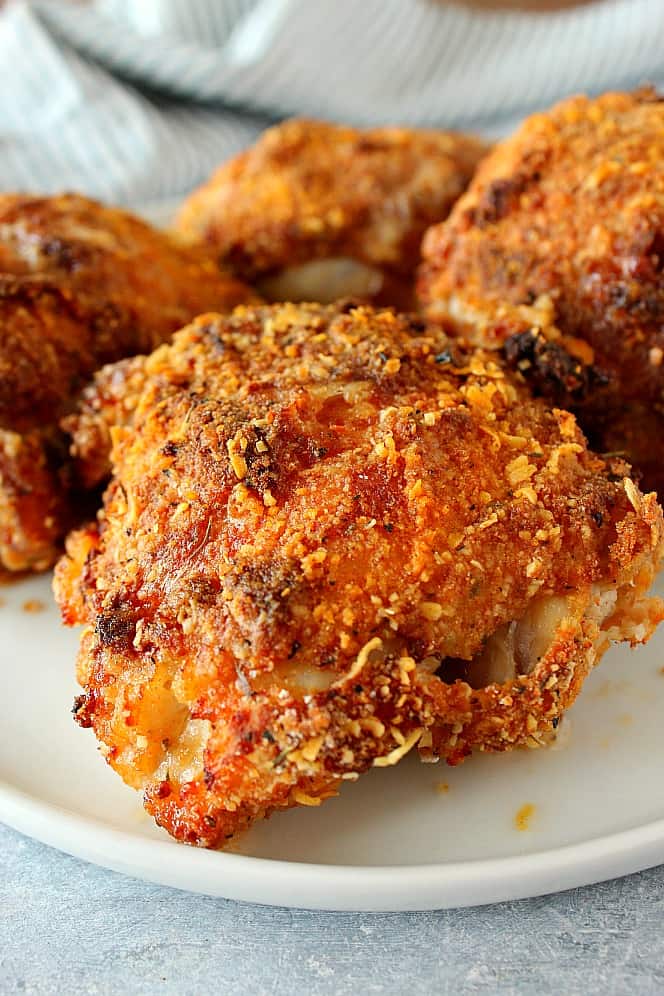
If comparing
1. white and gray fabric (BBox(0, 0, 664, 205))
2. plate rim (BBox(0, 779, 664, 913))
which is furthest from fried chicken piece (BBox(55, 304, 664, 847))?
white and gray fabric (BBox(0, 0, 664, 205))

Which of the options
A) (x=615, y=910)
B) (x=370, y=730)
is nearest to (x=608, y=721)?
(x=615, y=910)

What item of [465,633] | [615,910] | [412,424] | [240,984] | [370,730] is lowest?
[240,984]

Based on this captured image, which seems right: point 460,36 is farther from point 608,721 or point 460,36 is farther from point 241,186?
point 608,721

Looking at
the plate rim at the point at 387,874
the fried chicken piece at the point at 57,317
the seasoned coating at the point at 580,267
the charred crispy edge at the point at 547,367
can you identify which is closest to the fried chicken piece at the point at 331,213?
the fried chicken piece at the point at 57,317

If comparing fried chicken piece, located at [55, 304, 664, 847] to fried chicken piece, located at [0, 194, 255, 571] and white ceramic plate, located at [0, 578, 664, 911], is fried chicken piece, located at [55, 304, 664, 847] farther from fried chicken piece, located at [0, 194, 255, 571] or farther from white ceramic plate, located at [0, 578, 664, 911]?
fried chicken piece, located at [0, 194, 255, 571]

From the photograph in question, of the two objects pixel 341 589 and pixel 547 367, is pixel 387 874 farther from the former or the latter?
pixel 547 367

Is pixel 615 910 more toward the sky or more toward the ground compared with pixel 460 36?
more toward the ground

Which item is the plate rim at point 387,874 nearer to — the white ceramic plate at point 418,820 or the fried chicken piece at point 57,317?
the white ceramic plate at point 418,820
